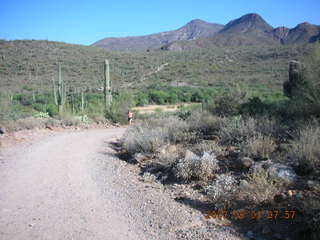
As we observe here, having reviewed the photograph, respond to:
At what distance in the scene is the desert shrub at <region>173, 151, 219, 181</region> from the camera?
646cm

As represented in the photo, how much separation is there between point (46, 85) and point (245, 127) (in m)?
34.0

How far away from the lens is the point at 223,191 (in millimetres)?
5277

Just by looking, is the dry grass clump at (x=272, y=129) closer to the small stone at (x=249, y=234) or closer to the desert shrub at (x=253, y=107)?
the desert shrub at (x=253, y=107)

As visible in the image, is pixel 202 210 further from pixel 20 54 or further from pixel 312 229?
pixel 20 54

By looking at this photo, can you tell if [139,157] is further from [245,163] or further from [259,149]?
[259,149]

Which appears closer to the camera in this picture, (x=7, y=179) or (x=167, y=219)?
(x=167, y=219)

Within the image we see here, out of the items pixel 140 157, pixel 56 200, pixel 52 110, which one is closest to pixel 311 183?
pixel 56 200

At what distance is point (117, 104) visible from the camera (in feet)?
65.1

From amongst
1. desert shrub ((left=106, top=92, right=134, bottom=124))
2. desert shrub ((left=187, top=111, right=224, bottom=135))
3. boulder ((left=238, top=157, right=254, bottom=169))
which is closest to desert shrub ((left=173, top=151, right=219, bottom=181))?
boulder ((left=238, top=157, right=254, bottom=169))

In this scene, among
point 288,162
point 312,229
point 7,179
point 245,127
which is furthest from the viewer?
point 245,127

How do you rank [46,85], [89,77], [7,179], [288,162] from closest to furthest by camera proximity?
[288,162]
[7,179]
[46,85]
[89,77]

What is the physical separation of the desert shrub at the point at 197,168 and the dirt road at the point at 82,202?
0.59 m

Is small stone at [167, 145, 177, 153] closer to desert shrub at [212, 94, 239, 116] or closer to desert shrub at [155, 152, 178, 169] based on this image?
desert shrub at [155, 152, 178, 169]

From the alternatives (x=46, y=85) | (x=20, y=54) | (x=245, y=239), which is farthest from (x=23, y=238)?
(x=20, y=54)
